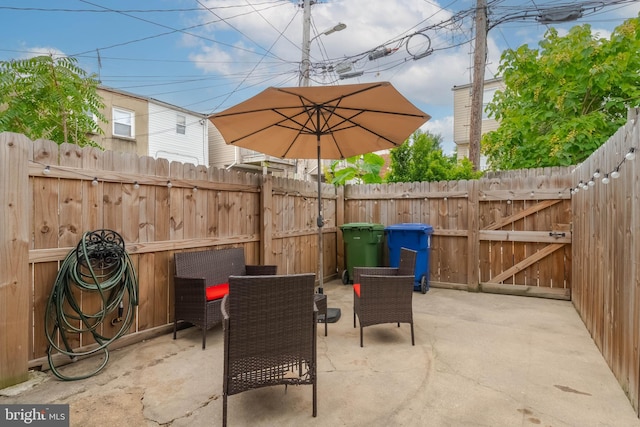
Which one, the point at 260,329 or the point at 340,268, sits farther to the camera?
the point at 340,268

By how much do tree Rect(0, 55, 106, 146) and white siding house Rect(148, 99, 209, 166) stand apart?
7.02m

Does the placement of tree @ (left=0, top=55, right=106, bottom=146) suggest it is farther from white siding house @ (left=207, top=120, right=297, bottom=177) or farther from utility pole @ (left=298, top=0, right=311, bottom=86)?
white siding house @ (left=207, top=120, right=297, bottom=177)

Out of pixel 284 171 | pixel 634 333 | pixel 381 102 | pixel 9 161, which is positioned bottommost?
pixel 634 333

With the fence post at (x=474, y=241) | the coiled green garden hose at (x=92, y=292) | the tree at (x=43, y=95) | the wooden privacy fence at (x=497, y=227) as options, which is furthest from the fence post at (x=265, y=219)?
the fence post at (x=474, y=241)

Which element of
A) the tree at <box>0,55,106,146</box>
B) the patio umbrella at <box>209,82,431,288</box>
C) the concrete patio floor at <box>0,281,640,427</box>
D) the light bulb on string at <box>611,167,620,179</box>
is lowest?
the concrete patio floor at <box>0,281,640,427</box>

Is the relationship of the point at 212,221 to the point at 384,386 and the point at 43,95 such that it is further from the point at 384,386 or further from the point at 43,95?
the point at 384,386

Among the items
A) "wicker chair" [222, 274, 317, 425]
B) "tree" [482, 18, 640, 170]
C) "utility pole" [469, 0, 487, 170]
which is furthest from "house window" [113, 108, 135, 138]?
"wicker chair" [222, 274, 317, 425]

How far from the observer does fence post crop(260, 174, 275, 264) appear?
15.6 ft

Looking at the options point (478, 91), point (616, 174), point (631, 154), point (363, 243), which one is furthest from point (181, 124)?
point (631, 154)

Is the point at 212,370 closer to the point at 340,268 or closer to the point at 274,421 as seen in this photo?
the point at 274,421

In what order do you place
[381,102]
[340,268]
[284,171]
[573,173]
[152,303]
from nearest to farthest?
[381,102], [152,303], [573,173], [340,268], [284,171]

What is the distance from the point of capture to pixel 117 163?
315 cm

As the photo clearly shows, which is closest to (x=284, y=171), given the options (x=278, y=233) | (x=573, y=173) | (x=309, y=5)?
(x=309, y=5)

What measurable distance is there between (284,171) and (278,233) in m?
10.9
